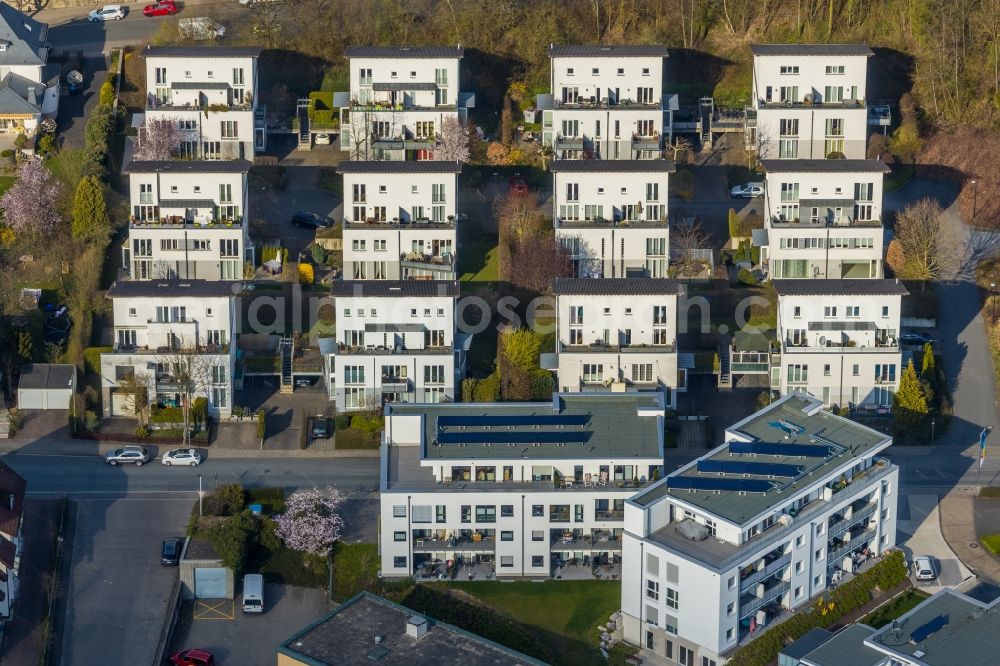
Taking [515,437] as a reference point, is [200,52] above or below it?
above

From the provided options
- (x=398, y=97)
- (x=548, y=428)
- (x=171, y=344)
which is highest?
(x=398, y=97)

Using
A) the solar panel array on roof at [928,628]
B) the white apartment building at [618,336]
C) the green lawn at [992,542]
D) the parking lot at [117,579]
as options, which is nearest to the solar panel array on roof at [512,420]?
the white apartment building at [618,336]

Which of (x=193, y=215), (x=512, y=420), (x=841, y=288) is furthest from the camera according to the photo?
(x=193, y=215)

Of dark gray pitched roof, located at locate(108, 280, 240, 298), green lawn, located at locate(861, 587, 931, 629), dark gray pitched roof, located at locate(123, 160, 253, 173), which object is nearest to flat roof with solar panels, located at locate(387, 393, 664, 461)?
green lawn, located at locate(861, 587, 931, 629)

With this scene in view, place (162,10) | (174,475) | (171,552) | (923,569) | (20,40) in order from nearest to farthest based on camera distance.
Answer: (923,569)
(171,552)
(174,475)
(20,40)
(162,10)

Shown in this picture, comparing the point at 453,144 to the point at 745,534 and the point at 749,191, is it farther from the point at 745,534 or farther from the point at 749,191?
the point at 745,534

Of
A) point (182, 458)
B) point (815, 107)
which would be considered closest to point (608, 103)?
point (815, 107)

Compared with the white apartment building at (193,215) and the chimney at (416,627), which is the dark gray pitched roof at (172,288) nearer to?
the white apartment building at (193,215)
